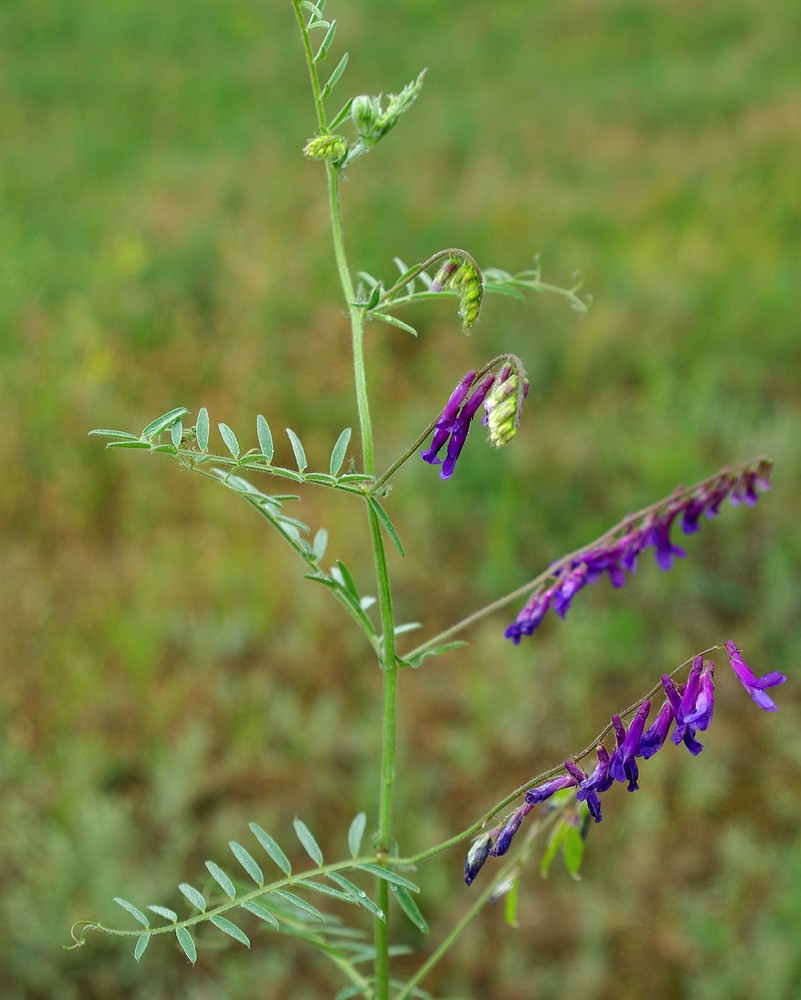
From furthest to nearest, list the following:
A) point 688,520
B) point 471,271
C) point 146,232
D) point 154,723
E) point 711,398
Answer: point 146,232, point 711,398, point 154,723, point 688,520, point 471,271

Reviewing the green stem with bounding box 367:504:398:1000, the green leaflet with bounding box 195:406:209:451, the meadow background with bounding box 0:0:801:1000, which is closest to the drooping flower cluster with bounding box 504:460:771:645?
the green stem with bounding box 367:504:398:1000

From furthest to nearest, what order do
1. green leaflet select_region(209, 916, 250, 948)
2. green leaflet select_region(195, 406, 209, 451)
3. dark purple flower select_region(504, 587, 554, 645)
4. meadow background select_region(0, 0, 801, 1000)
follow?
1. meadow background select_region(0, 0, 801, 1000)
2. dark purple flower select_region(504, 587, 554, 645)
3. green leaflet select_region(195, 406, 209, 451)
4. green leaflet select_region(209, 916, 250, 948)

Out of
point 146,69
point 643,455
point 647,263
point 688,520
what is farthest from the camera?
point 146,69

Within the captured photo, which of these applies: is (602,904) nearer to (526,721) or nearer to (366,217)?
(526,721)

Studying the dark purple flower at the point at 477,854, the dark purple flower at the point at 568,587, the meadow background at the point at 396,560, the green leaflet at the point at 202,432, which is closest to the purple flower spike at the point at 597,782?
the dark purple flower at the point at 477,854

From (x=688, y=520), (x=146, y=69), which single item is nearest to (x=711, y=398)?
(x=688, y=520)

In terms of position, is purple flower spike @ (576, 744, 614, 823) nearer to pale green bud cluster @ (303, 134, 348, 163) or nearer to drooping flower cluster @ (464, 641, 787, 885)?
drooping flower cluster @ (464, 641, 787, 885)

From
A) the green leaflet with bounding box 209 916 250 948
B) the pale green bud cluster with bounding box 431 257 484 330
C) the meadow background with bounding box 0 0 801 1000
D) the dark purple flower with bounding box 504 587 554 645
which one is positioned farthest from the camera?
the meadow background with bounding box 0 0 801 1000

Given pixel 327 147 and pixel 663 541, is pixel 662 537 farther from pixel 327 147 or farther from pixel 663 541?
pixel 327 147
